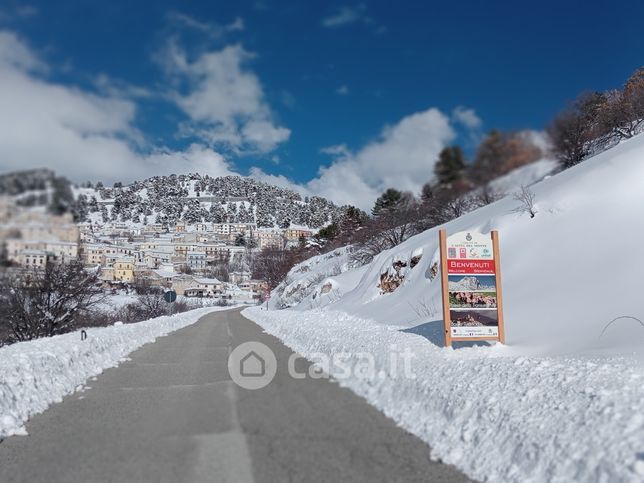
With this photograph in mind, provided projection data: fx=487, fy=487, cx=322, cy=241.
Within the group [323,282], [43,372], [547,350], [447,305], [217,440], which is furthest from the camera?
[323,282]

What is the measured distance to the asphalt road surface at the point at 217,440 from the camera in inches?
180

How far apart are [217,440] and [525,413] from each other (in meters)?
3.35

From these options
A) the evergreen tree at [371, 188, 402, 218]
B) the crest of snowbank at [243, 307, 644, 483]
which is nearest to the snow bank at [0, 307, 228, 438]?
the crest of snowbank at [243, 307, 644, 483]

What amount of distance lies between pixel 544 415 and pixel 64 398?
740 centimetres

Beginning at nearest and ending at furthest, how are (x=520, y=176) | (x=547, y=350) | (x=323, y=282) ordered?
1. (x=520, y=176)
2. (x=547, y=350)
3. (x=323, y=282)

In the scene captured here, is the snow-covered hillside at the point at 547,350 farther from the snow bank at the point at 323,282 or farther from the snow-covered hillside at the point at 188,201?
the snow bank at the point at 323,282

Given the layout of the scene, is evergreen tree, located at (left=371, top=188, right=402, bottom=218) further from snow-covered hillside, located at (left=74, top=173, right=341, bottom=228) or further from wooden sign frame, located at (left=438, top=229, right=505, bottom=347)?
wooden sign frame, located at (left=438, top=229, right=505, bottom=347)

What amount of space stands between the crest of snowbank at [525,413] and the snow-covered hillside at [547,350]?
15mm

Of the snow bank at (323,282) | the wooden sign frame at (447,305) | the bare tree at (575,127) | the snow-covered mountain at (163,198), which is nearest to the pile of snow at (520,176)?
the bare tree at (575,127)

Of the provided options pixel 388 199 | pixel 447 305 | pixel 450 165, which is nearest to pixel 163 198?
pixel 388 199

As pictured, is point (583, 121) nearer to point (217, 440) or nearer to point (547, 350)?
point (217, 440)

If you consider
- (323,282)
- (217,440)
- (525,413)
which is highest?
(323,282)

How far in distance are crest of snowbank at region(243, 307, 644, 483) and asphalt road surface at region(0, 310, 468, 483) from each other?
1.16 ft

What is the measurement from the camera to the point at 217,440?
5.55 m
